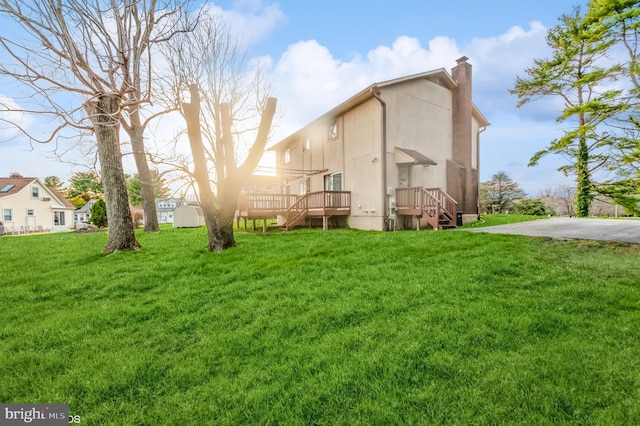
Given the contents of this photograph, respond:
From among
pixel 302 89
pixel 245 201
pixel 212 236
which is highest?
pixel 302 89

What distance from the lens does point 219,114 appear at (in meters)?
9.87

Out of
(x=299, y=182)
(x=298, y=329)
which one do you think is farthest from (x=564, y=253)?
(x=299, y=182)

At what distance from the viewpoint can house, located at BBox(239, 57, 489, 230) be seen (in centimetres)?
1146

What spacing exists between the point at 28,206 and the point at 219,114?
3368 cm

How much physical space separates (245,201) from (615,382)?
41.6 ft

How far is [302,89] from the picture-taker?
478 inches

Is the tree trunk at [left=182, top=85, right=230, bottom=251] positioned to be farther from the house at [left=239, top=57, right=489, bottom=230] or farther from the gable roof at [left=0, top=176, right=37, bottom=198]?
the gable roof at [left=0, top=176, right=37, bottom=198]

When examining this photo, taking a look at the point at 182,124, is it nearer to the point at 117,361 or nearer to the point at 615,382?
the point at 117,361

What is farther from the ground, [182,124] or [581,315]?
[182,124]

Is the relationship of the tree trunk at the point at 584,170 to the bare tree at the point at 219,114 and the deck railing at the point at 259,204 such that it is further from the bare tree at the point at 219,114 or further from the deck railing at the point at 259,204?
the deck railing at the point at 259,204

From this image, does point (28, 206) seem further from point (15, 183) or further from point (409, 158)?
point (409, 158)

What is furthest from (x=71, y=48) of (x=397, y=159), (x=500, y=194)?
(x=500, y=194)

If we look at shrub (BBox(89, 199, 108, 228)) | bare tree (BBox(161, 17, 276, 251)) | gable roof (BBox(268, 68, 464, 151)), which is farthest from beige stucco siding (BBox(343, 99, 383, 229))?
shrub (BBox(89, 199, 108, 228))

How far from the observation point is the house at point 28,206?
2839 centimetres
